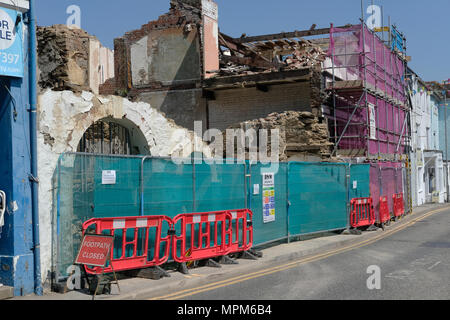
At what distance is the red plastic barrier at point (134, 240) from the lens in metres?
8.36

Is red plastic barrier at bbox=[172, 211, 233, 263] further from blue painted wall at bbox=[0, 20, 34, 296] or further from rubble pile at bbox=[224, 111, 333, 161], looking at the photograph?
rubble pile at bbox=[224, 111, 333, 161]

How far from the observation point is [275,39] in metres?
27.7

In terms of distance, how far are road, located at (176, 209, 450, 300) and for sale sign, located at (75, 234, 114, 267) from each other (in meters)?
1.33

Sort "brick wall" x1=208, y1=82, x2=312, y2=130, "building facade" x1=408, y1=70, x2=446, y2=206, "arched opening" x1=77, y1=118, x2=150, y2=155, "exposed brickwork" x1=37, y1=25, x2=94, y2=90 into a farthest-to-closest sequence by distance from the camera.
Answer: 1. "building facade" x1=408, y1=70, x2=446, y2=206
2. "brick wall" x1=208, y1=82, x2=312, y2=130
3. "exposed brickwork" x1=37, y1=25, x2=94, y2=90
4. "arched opening" x1=77, y1=118, x2=150, y2=155

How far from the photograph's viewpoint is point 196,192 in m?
10.7

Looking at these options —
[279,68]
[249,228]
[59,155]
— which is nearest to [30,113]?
[59,155]

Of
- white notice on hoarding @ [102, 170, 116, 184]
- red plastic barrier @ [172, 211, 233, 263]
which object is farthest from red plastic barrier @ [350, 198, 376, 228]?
white notice on hoarding @ [102, 170, 116, 184]

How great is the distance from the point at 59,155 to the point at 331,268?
18.7 ft

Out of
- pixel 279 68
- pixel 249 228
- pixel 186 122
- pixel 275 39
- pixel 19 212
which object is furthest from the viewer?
pixel 275 39

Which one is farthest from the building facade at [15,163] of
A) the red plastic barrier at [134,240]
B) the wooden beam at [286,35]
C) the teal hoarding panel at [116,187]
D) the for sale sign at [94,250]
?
the wooden beam at [286,35]

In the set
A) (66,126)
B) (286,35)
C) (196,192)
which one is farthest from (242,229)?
(286,35)

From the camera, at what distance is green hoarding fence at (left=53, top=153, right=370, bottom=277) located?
8.57 meters
